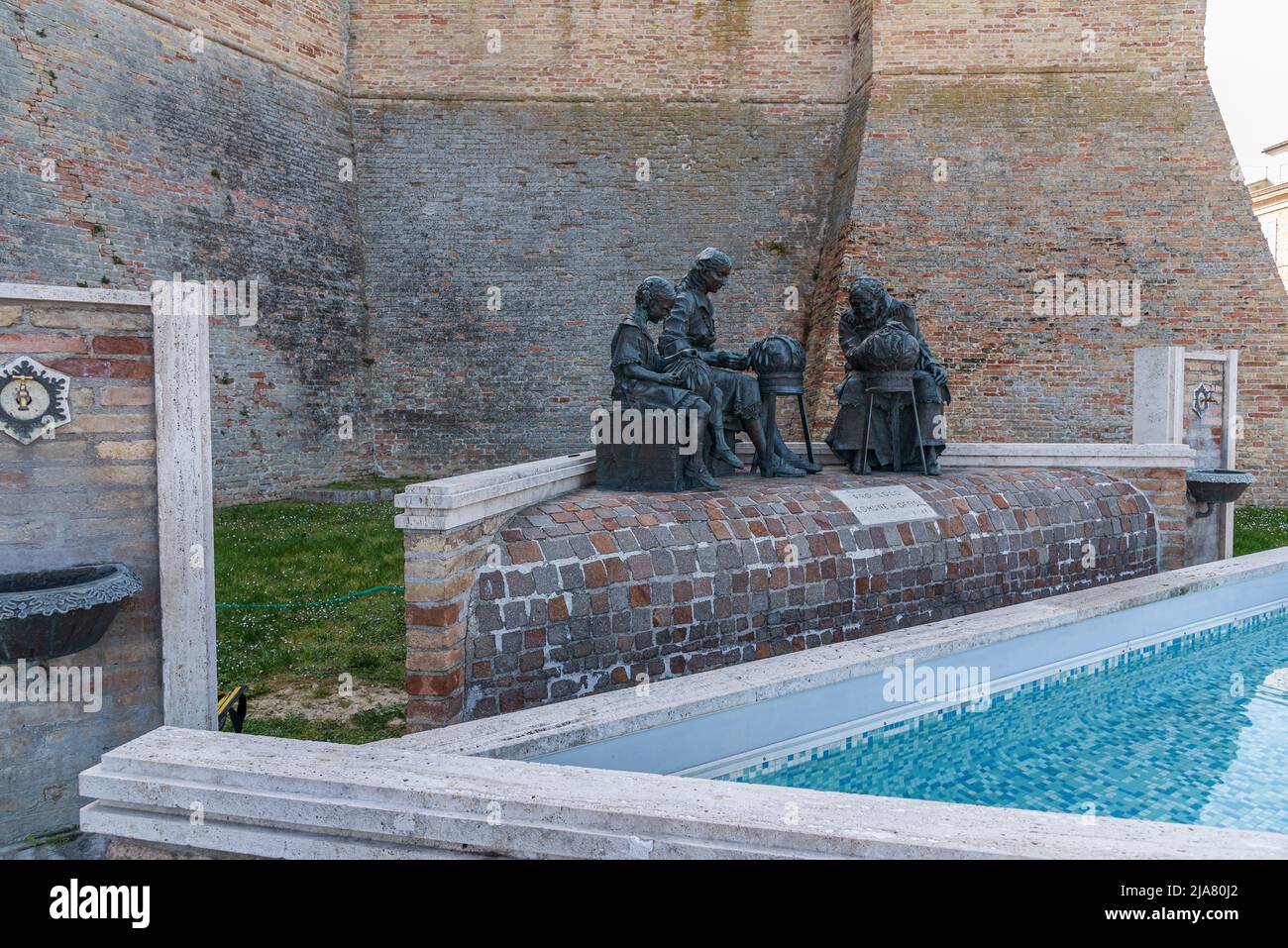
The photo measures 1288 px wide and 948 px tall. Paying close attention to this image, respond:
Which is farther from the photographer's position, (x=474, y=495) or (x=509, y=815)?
(x=474, y=495)

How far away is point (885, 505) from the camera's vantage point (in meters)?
5.63

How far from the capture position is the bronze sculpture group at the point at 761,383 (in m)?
5.43

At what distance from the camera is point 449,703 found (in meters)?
3.70

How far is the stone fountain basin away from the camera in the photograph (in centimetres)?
715

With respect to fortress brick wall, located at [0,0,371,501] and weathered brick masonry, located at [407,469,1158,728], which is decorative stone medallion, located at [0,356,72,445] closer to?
weathered brick masonry, located at [407,469,1158,728]

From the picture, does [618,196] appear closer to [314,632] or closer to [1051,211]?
[1051,211]

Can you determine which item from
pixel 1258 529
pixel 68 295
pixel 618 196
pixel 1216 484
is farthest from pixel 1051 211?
pixel 68 295

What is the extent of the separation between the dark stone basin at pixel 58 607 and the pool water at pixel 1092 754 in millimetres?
2353

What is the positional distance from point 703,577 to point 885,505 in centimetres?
164

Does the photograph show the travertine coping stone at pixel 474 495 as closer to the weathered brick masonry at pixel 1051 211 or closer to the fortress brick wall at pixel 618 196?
the fortress brick wall at pixel 618 196

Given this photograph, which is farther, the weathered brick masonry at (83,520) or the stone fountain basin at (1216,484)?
the stone fountain basin at (1216,484)

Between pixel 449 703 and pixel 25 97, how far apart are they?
33.5 ft

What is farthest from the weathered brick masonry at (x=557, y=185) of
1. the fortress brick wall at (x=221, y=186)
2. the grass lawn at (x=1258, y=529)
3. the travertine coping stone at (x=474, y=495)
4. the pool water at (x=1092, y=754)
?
the pool water at (x=1092, y=754)
